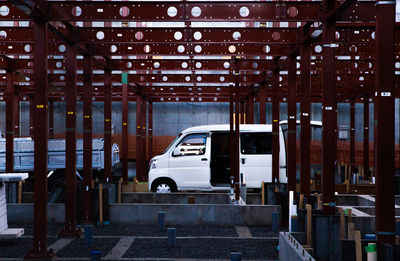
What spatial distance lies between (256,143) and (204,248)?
23.3ft

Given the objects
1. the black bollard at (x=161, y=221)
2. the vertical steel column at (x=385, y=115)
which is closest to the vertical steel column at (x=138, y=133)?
the black bollard at (x=161, y=221)

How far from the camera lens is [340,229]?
7910 mm

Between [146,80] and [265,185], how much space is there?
7.34m

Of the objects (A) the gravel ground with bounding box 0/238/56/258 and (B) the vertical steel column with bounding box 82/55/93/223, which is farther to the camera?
(B) the vertical steel column with bounding box 82/55/93/223

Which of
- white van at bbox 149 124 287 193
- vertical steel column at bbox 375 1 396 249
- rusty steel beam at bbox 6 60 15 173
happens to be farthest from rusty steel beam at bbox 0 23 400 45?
vertical steel column at bbox 375 1 396 249

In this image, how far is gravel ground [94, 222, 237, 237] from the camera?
11.8 meters

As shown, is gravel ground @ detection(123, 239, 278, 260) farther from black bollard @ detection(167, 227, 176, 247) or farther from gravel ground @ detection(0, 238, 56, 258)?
gravel ground @ detection(0, 238, 56, 258)

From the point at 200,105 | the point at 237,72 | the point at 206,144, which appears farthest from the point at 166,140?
the point at 237,72

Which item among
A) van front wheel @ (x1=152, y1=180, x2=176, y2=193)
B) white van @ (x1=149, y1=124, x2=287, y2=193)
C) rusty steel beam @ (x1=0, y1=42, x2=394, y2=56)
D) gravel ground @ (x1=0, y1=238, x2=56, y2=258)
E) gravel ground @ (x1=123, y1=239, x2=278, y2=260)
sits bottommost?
gravel ground @ (x1=123, y1=239, x2=278, y2=260)

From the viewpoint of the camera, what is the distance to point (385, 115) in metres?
5.78

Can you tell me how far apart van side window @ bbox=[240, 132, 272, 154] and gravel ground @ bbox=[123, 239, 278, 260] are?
5.98m

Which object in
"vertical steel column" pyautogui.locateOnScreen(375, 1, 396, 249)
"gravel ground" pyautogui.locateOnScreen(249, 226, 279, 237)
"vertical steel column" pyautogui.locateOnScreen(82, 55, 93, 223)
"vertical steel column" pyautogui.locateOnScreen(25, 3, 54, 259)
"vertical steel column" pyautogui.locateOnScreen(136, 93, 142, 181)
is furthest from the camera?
"vertical steel column" pyautogui.locateOnScreen(136, 93, 142, 181)

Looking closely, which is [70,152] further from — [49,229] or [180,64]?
[180,64]

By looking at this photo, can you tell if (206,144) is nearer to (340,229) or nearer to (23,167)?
(23,167)
